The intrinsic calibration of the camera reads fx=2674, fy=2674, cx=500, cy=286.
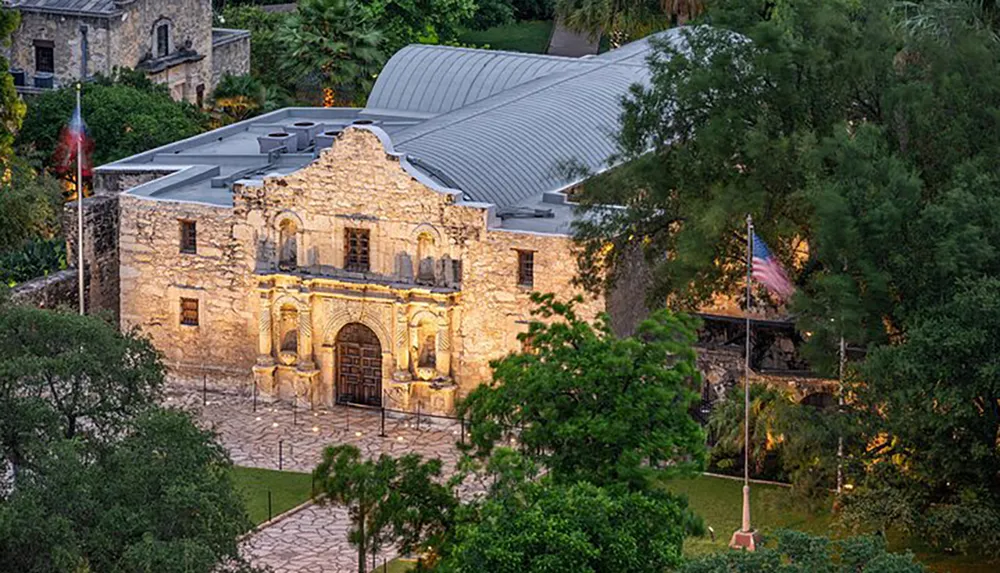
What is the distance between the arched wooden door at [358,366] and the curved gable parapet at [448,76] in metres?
15.6

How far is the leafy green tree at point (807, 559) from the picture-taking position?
1820 inches

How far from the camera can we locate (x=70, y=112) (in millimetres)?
91188

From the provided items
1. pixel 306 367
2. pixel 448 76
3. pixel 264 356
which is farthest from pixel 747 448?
pixel 448 76

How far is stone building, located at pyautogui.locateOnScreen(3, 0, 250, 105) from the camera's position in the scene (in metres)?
97.2

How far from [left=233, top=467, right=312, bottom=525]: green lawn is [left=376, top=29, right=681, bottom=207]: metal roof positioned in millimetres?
9561

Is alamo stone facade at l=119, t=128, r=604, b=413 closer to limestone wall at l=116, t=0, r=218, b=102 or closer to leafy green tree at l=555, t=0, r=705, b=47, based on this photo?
limestone wall at l=116, t=0, r=218, b=102

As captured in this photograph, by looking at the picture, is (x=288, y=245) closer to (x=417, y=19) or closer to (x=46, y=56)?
(x=46, y=56)

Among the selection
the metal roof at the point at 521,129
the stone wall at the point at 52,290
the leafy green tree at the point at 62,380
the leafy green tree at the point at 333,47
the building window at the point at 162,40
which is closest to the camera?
the leafy green tree at the point at 62,380

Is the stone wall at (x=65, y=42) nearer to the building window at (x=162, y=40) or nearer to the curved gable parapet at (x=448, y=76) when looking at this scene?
the building window at (x=162, y=40)

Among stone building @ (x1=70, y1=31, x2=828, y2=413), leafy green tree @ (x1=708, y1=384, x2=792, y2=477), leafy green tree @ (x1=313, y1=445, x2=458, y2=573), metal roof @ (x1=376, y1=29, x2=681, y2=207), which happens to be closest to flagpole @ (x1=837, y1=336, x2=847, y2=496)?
leafy green tree @ (x1=708, y1=384, x2=792, y2=477)

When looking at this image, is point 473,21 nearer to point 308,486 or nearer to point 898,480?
point 308,486

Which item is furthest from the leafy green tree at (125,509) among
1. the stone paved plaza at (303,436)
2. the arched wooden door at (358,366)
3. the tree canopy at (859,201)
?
the arched wooden door at (358,366)

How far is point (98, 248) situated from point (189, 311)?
10.5ft

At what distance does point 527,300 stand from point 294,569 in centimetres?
1235
